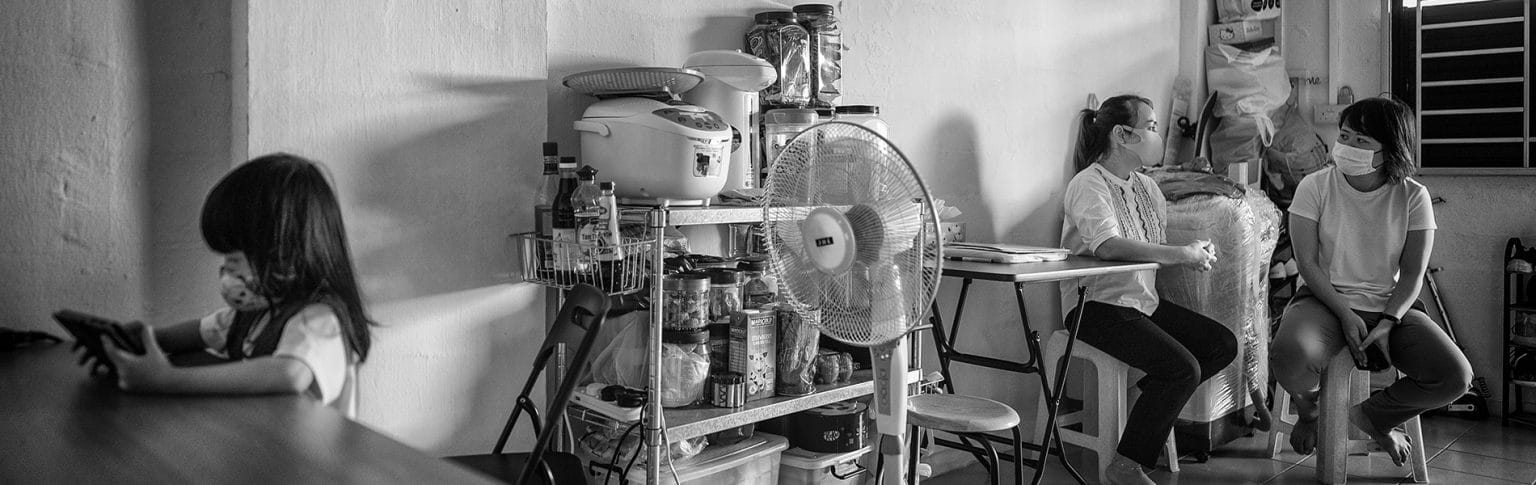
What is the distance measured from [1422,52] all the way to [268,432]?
205 inches

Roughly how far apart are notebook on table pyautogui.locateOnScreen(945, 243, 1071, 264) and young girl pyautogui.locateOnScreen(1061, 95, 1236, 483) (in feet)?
0.88

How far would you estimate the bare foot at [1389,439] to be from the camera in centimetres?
355

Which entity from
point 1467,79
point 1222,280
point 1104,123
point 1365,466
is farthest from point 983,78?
point 1467,79

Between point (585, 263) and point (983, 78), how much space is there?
6.87 ft

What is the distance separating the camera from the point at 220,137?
1.18m

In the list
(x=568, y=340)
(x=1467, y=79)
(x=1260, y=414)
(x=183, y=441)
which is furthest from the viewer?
(x=1467, y=79)

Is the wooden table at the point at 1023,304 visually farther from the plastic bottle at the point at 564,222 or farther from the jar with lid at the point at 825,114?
the plastic bottle at the point at 564,222

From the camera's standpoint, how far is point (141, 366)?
0.98 m

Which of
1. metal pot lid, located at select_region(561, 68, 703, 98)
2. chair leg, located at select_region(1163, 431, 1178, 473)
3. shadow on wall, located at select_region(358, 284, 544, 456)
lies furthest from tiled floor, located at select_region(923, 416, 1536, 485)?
metal pot lid, located at select_region(561, 68, 703, 98)

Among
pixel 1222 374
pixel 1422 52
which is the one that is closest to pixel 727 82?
pixel 1222 374

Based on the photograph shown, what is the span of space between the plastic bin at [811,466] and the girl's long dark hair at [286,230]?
1.92m

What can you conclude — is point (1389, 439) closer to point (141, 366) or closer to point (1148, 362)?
point (1148, 362)

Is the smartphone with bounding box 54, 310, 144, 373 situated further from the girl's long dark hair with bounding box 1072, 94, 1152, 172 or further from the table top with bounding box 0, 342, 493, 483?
the girl's long dark hair with bounding box 1072, 94, 1152, 172

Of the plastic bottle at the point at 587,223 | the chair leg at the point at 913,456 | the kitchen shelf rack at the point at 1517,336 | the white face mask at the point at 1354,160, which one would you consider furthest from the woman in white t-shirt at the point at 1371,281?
the plastic bottle at the point at 587,223
